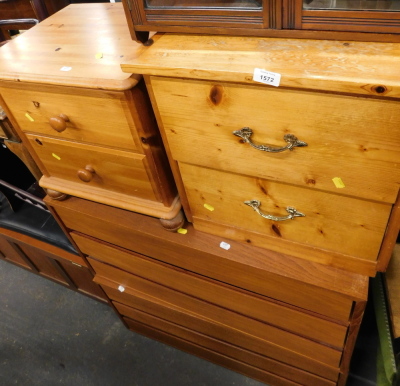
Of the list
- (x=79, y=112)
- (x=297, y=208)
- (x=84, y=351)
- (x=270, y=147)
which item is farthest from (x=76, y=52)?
(x=84, y=351)

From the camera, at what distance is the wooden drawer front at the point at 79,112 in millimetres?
770

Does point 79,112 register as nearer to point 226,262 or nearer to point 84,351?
point 226,262

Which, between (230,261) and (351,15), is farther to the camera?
(230,261)

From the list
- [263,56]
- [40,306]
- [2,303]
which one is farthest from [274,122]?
[2,303]

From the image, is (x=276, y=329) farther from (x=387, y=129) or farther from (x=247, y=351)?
(x=387, y=129)

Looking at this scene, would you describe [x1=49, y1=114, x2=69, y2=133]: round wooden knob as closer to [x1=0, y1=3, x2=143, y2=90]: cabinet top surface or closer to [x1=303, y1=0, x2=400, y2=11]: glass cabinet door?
[x1=0, y1=3, x2=143, y2=90]: cabinet top surface

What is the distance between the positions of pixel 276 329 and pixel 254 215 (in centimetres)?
49

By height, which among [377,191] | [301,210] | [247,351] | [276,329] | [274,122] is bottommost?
[247,351]

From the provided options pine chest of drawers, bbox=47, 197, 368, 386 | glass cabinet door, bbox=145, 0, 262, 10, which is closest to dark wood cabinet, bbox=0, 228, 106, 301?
pine chest of drawers, bbox=47, 197, 368, 386

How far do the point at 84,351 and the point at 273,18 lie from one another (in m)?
1.70

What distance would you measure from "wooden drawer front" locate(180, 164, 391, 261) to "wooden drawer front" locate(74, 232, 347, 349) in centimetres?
26

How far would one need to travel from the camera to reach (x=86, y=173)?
960 mm

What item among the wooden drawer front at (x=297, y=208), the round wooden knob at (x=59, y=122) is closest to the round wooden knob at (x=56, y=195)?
the round wooden knob at (x=59, y=122)

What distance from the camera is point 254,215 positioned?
87 centimetres
